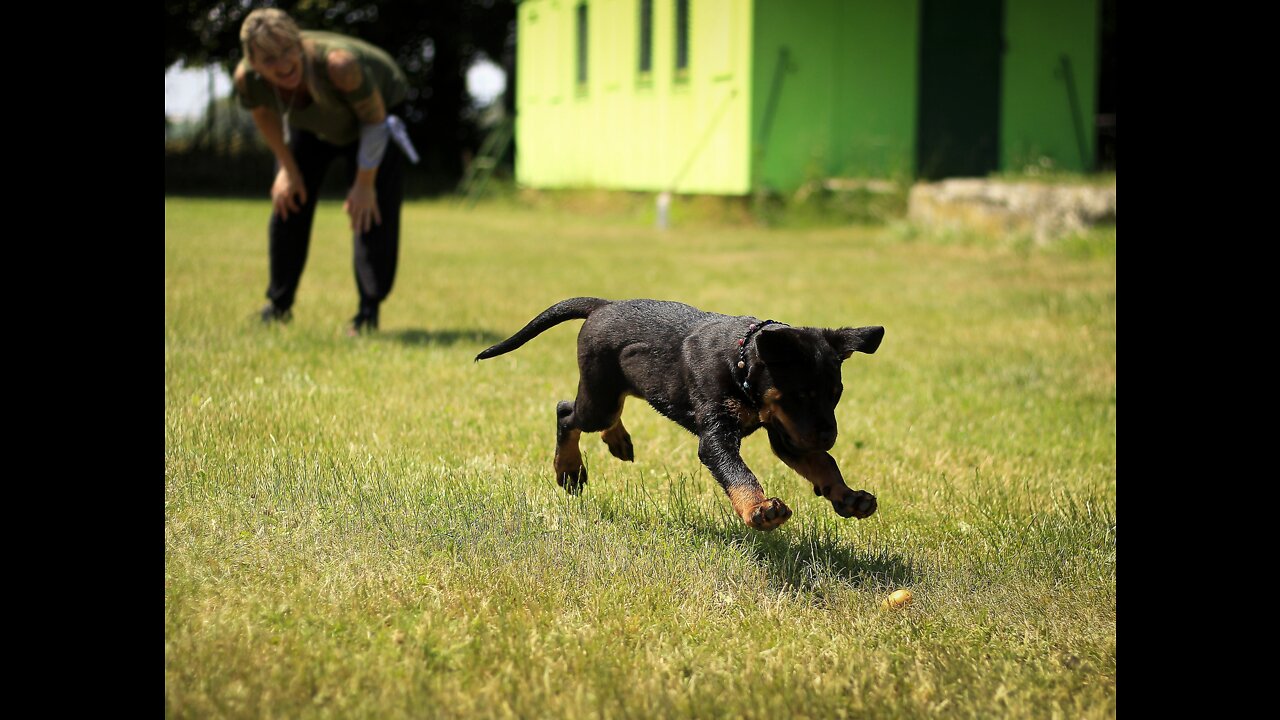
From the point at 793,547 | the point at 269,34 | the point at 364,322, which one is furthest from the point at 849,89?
the point at 793,547

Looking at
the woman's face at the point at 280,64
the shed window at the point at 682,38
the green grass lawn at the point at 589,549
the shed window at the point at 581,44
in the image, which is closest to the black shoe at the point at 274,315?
the green grass lawn at the point at 589,549

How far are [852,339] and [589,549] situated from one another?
0.95 m

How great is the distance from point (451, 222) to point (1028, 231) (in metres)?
9.53

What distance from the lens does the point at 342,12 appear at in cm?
3036

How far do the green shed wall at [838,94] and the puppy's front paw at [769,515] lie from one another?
54.1ft

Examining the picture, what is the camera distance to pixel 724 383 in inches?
140

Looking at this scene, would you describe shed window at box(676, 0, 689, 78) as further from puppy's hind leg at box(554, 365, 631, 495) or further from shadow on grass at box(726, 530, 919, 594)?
shadow on grass at box(726, 530, 919, 594)

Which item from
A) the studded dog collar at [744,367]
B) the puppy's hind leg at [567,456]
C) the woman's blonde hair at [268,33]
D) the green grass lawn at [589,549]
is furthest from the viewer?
the woman's blonde hair at [268,33]

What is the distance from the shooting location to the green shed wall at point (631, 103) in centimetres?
1967

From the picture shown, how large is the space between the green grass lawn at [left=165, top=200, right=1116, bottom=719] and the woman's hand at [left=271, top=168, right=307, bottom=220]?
2.48ft

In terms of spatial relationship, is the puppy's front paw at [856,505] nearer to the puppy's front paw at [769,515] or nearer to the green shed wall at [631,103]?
the puppy's front paw at [769,515]

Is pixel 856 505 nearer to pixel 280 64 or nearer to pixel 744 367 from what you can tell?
pixel 744 367
